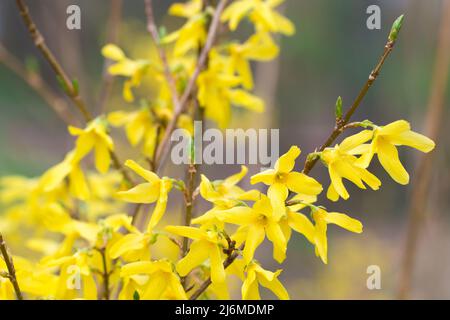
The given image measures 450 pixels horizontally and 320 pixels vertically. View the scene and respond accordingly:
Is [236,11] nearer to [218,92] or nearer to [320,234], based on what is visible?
[218,92]

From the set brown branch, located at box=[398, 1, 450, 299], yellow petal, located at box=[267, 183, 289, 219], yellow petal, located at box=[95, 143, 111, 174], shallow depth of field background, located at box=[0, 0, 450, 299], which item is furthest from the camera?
shallow depth of field background, located at box=[0, 0, 450, 299]

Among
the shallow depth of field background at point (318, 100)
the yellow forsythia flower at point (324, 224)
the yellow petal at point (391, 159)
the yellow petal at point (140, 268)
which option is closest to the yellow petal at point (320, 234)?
the yellow forsythia flower at point (324, 224)

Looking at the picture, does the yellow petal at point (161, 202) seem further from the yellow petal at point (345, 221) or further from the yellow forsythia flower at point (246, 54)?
the yellow forsythia flower at point (246, 54)

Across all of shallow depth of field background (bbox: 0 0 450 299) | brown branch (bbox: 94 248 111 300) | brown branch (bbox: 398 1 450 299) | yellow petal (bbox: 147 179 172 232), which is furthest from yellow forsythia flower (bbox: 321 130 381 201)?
shallow depth of field background (bbox: 0 0 450 299)

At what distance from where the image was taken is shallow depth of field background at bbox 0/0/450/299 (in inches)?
123


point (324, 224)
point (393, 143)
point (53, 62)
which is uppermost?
point (53, 62)

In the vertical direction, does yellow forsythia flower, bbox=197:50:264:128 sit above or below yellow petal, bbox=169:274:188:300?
above

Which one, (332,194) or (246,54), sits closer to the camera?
(332,194)

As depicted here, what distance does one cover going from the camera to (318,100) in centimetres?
467

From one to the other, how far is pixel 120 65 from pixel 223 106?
23 centimetres

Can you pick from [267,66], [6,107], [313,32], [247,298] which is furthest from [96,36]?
[247,298]

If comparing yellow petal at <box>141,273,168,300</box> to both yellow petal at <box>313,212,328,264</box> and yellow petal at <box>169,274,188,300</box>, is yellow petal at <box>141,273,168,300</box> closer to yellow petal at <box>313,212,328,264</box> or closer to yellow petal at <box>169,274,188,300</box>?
yellow petal at <box>169,274,188,300</box>

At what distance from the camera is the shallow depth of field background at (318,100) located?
123 inches

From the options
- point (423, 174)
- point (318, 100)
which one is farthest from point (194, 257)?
point (318, 100)
